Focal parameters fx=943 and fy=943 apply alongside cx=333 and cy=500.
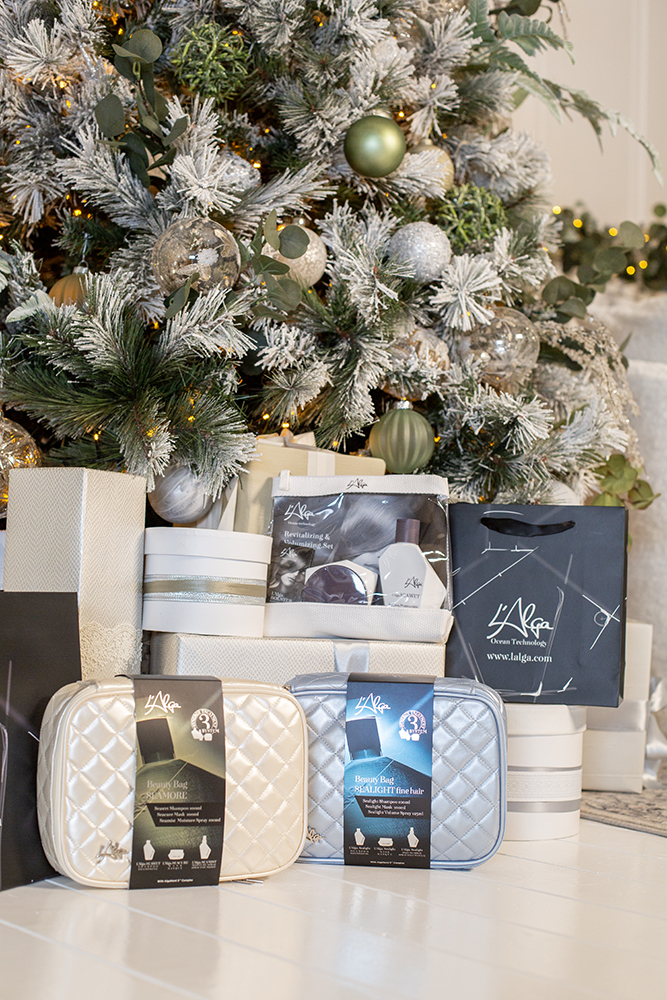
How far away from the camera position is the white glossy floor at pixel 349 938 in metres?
0.62

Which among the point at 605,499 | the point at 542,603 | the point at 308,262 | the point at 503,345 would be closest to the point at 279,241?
the point at 308,262

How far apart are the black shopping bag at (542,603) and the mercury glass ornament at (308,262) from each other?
364mm

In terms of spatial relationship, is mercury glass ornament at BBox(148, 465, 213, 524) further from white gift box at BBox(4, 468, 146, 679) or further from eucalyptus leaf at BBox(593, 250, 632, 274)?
eucalyptus leaf at BBox(593, 250, 632, 274)

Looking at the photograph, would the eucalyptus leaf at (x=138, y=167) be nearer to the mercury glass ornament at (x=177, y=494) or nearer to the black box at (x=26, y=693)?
the mercury glass ornament at (x=177, y=494)

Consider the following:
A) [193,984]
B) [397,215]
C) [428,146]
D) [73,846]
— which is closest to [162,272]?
[397,215]

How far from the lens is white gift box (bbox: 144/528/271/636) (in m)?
1.02

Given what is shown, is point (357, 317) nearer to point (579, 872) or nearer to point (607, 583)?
point (607, 583)

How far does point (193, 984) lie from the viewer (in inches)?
24.0

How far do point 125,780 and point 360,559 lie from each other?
1.29ft

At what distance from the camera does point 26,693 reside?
0.86 metres

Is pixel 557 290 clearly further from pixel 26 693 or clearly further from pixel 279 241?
pixel 26 693

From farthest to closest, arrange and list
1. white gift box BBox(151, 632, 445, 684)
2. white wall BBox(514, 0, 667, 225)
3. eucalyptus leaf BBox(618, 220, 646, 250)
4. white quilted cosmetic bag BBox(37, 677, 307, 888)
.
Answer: white wall BBox(514, 0, 667, 225), eucalyptus leaf BBox(618, 220, 646, 250), white gift box BBox(151, 632, 445, 684), white quilted cosmetic bag BBox(37, 677, 307, 888)

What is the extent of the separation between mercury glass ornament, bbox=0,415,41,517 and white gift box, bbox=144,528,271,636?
0.18 metres

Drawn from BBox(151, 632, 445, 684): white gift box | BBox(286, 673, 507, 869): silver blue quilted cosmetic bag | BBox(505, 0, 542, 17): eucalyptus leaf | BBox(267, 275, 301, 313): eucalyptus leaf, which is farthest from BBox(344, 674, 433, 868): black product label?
BBox(505, 0, 542, 17): eucalyptus leaf
